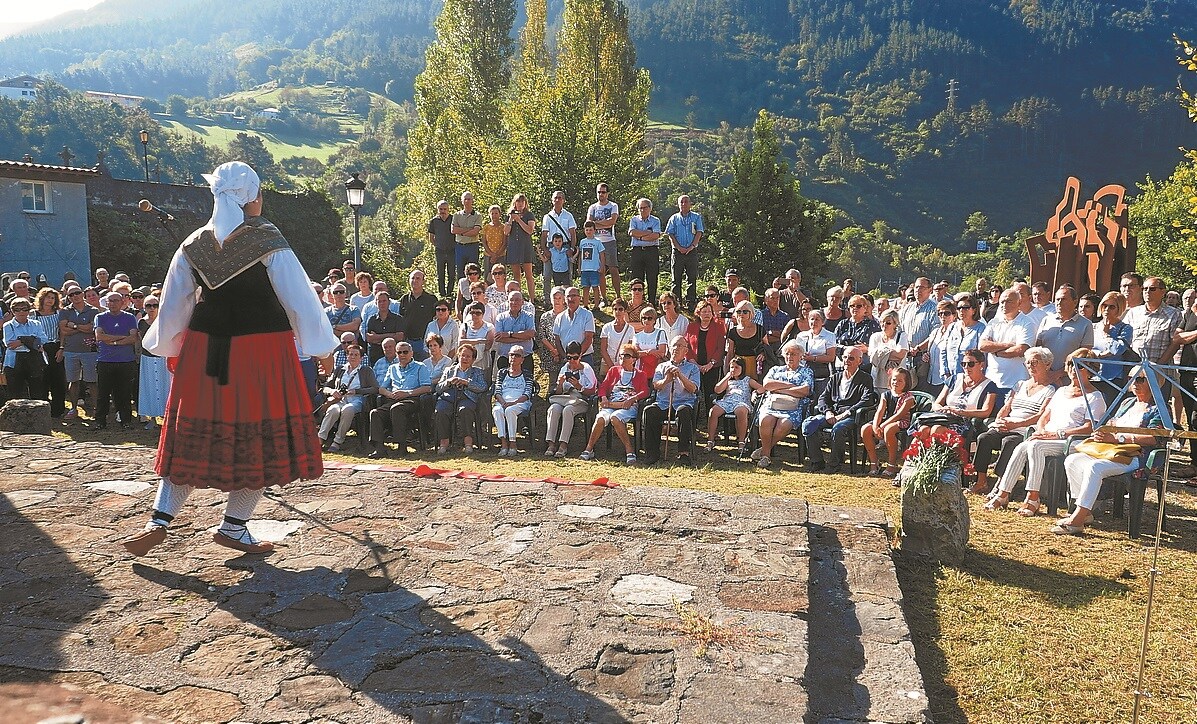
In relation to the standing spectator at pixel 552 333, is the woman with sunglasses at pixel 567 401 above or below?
below

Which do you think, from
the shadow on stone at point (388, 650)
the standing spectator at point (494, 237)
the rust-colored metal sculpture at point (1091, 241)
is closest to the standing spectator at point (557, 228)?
the standing spectator at point (494, 237)

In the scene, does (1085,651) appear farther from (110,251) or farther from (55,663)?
(110,251)

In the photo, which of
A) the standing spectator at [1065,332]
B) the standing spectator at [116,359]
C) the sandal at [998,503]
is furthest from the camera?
the standing spectator at [116,359]

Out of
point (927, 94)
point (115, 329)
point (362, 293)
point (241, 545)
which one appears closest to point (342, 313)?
point (362, 293)

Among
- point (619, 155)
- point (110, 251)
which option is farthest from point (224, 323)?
point (110, 251)

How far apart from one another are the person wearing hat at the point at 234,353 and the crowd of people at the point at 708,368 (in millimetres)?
4730

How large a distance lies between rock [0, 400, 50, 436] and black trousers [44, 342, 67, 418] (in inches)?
68.9

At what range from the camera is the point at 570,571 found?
4.08 m

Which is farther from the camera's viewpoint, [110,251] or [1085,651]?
[110,251]

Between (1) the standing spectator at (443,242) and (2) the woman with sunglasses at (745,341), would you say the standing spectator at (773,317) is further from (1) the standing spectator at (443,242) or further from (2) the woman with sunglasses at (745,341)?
(1) the standing spectator at (443,242)

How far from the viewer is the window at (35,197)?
23655 mm

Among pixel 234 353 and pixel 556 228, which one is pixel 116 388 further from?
pixel 234 353

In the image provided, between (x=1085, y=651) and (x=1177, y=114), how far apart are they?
428 feet

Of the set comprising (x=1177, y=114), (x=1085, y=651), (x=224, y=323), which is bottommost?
(x=1085, y=651)
